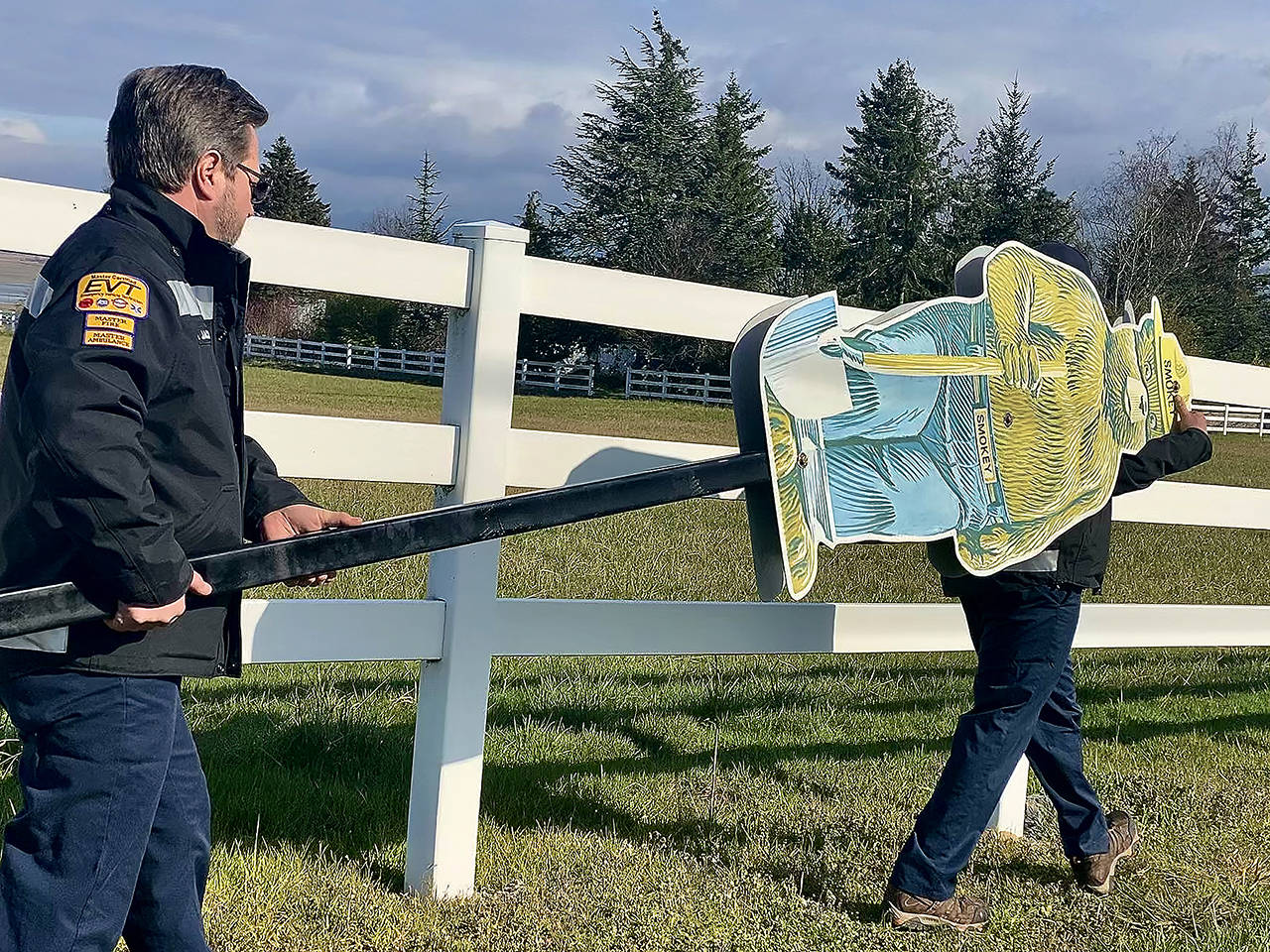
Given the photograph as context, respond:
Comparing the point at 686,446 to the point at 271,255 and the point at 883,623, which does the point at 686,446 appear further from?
the point at 271,255

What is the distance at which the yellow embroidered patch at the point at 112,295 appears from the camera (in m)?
1.97

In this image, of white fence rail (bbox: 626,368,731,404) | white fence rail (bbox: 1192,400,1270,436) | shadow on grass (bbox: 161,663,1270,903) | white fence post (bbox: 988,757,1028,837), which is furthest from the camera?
white fence rail (bbox: 626,368,731,404)

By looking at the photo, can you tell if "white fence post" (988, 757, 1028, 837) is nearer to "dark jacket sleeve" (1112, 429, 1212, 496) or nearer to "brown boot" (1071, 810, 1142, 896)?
"brown boot" (1071, 810, 1142, 896)

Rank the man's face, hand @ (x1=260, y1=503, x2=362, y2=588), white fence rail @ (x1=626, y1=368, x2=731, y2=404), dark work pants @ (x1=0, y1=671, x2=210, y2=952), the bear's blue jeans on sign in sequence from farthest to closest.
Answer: white fence rail @ (x1=626, y1=368, x2=731, y2=404), the bear's blue jeans on sign, hand @ (x1=260, y1=503, x2=362, y2=588), the man's face, dark work pants @ (x1=0, y1=671, x2=210, y2=952)

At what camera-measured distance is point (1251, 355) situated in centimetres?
4894

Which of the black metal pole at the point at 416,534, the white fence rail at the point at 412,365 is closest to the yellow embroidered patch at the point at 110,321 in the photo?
the black metal pole at the point at 416,534

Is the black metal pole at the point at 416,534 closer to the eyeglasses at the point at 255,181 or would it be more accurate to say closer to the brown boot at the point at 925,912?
the eyeglasses at the point at 255,181

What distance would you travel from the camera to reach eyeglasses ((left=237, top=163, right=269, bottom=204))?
223cm

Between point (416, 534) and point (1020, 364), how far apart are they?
1531 millimetres

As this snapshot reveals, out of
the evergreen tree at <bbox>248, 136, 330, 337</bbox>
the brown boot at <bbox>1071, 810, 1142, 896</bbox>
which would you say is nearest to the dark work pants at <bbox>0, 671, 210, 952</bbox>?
the brown boot at <bbox>1071, 810, 1142, 896</bbox>

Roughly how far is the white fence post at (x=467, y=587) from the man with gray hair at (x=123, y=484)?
95cm

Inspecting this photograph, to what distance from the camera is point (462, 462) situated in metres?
3.21

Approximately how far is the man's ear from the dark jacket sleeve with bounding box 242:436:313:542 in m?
0.54

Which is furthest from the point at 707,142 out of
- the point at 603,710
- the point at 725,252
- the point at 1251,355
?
the point at 603,710
